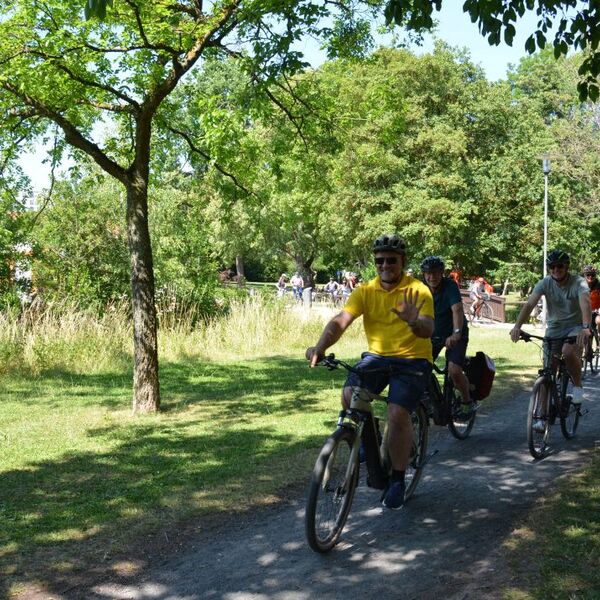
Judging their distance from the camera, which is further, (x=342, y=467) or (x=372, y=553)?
(x=342, y=467)

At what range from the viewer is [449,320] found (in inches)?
316

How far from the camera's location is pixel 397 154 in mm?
35938

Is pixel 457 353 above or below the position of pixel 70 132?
below

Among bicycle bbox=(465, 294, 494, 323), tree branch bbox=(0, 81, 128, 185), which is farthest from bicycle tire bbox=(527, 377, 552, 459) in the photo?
bicycle bbox=(465, 294, 494, 323)

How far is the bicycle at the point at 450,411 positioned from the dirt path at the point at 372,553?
0.82 meters

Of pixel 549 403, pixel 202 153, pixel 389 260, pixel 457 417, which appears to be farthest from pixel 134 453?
pixel 202 153

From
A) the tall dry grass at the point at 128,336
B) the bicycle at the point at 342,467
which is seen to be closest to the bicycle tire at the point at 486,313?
the tall dry grass at the point at 128,336

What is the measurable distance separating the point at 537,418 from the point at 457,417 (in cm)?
91

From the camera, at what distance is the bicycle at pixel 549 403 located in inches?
289

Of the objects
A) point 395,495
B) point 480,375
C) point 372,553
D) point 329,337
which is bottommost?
point 372,553

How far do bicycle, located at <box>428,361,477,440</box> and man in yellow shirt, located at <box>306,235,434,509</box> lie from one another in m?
2.16

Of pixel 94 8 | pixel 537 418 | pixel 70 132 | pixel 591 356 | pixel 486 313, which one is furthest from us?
pixel 486 313

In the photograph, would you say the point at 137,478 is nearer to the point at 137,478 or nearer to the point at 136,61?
the point at 137,478

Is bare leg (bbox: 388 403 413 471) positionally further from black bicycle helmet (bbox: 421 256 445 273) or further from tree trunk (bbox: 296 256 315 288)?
tree trunk (bbox: 296 256 315 288)
